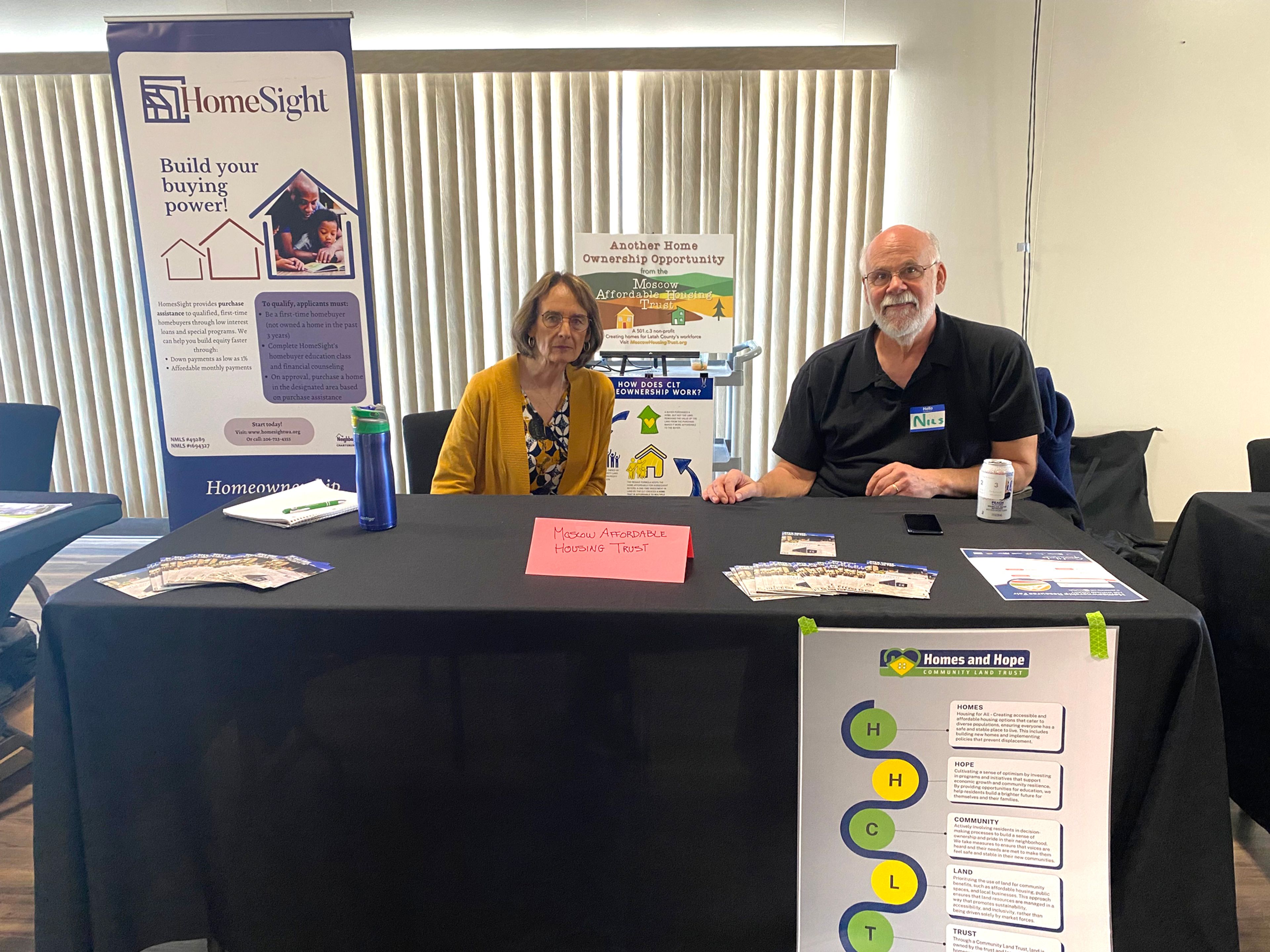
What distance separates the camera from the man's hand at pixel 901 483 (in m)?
1.54

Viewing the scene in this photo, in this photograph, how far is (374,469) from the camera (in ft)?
4.11

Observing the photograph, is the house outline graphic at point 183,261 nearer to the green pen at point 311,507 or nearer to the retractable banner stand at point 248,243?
the retractable banner stand at point 248,243

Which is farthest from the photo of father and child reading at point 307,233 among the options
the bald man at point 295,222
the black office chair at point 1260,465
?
the black office chair at point 1260,465

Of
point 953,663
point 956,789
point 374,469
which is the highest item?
point 374,469

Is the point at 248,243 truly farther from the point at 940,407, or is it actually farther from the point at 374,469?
the point at 940,407

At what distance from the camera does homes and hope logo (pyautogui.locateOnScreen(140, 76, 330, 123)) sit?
7.43 feet

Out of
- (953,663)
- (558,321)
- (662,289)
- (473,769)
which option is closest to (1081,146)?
(662,289)

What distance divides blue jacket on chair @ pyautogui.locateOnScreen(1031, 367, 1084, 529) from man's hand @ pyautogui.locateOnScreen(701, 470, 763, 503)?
779 millimetres

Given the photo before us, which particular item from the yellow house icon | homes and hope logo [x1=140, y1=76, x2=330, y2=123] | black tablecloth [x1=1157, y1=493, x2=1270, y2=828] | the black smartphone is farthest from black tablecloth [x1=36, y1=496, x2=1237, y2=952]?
the yellow house icon

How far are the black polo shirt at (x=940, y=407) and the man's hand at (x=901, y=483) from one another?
0.16 meters

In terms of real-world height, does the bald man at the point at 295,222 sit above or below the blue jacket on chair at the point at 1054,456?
above

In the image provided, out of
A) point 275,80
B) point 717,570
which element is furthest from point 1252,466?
point 275,80

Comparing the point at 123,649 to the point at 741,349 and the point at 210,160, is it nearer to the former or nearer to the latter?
the point at 210,160

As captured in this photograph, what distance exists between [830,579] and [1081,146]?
3473 millimetres
